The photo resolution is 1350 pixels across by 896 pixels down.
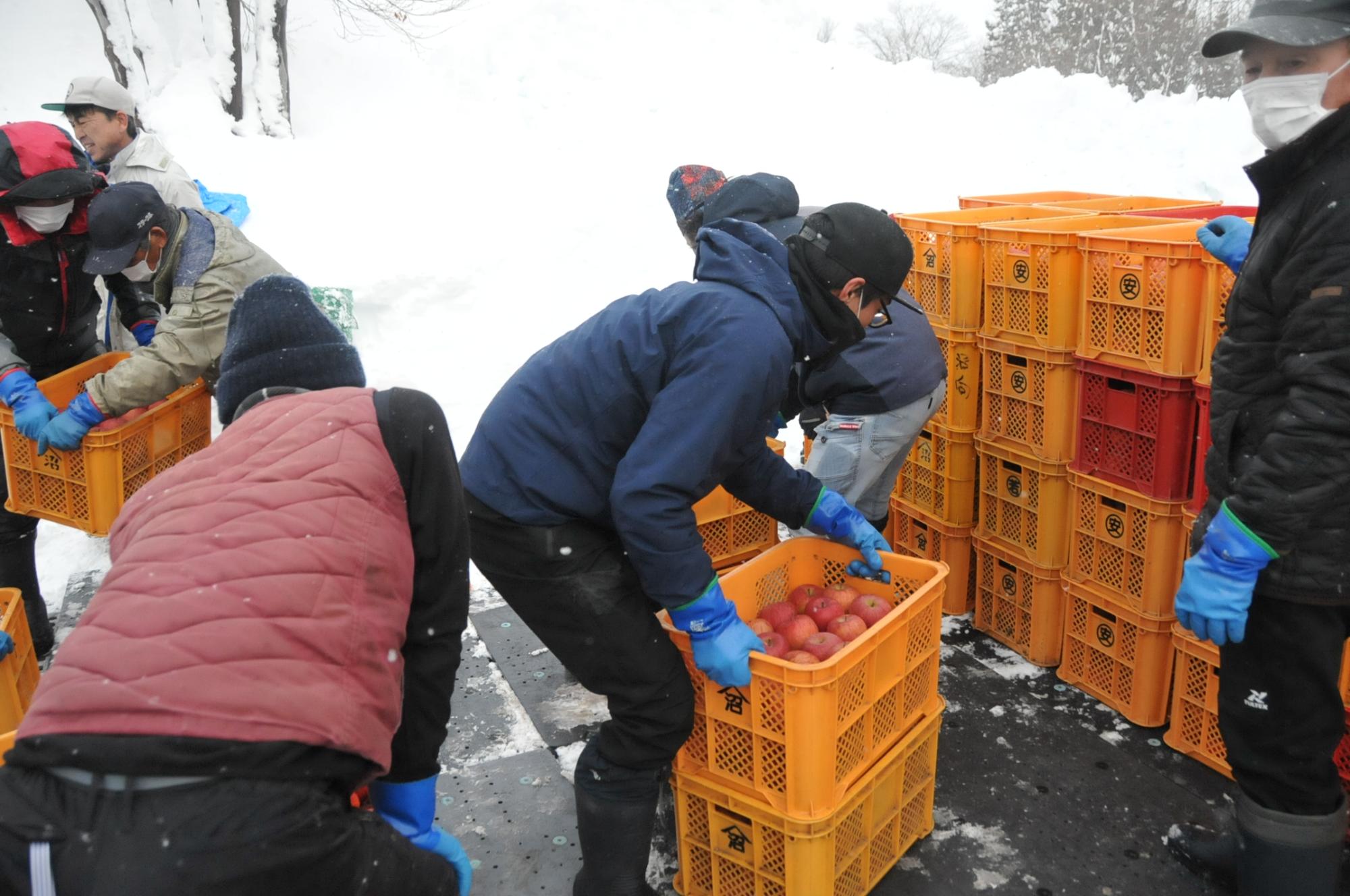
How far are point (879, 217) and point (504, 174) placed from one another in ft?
30.9

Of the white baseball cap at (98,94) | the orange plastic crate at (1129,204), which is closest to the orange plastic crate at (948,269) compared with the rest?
the orange plastic crate at (1129,204)

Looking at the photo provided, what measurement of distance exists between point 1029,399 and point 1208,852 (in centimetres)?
190

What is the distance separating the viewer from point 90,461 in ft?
13.8

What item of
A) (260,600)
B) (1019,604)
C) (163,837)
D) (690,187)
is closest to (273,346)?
(260,600)

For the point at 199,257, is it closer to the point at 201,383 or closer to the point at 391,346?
the point at 201,383

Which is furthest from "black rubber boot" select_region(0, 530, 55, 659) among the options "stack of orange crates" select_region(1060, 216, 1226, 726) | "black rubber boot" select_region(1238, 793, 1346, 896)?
"black rubber boot" select_region(1238, 793, 1346, 896)

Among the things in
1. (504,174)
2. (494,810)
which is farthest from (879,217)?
(504,174)

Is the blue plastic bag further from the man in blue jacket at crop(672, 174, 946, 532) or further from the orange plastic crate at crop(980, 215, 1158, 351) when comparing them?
the orange plastic crate at crop(980, 215, 1158, 351)

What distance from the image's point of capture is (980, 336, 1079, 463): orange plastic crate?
13.4ft

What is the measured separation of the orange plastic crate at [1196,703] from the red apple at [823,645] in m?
1.45

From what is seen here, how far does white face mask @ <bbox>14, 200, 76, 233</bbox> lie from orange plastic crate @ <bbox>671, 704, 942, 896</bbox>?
12.6 feet

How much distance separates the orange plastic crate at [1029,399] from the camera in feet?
13.4

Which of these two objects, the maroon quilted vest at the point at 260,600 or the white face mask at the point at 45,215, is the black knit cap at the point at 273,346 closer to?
the maroon quilted vest at the point at 260,600

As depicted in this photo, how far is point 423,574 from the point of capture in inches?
82.0
